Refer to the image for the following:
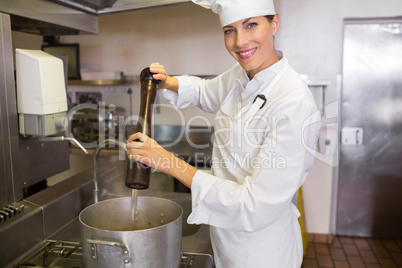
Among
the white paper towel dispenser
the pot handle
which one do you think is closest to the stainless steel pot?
the pot handle

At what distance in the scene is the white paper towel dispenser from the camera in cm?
143

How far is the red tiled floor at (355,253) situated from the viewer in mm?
3033

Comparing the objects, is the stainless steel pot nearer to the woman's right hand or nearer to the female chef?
the female chef

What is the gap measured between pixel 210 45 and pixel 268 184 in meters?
2.70

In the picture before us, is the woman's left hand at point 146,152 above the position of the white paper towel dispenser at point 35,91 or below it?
below

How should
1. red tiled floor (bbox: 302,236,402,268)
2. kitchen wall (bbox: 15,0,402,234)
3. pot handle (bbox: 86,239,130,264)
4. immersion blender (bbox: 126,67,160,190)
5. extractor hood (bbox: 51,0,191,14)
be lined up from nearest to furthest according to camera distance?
pot handle (bbox: 86,239,130,264), immersion blender (bbox: 126,67,160,190), extractor hood (bbox: 51,0,191,14), red tiled floor (bbox: 302,236,402,268), kitchen wall (bbox: 15,0,402,234)

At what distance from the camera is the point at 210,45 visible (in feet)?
11.8

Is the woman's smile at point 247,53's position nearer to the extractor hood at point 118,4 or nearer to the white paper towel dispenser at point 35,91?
the extractor hood at point 118,4

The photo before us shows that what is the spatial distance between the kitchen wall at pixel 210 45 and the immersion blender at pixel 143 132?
7.44ft

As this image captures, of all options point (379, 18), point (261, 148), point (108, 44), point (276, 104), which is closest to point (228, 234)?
point (261, 148)

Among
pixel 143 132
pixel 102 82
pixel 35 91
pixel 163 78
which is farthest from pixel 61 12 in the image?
pixel 102 82

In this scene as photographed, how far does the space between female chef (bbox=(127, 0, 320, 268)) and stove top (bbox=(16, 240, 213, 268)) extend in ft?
0.37

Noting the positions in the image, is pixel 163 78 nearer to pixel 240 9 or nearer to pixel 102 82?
pixel 240 9

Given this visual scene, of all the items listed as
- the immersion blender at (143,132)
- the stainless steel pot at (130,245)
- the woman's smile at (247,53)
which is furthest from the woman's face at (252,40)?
the stainless steel pot at (130,245)
